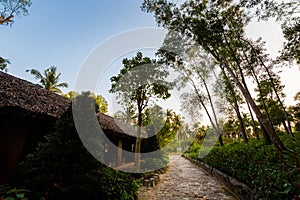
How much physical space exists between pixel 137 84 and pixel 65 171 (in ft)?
15.5

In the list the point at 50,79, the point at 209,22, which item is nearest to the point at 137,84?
the point at 209,22

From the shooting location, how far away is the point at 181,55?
30.4 ft

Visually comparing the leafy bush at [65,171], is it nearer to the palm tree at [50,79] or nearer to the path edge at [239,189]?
the path edge at [239,189]

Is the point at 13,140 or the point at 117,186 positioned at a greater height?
the point at 13,140

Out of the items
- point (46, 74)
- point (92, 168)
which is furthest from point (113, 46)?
point (46, 74)

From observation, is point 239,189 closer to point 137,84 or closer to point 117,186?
point 117,186

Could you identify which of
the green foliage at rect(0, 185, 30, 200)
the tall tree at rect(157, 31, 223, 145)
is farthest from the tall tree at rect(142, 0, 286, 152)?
the green foliage at rect(0, 185, 30, 200)

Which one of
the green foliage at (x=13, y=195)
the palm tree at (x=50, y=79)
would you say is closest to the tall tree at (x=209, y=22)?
the green foliage at (x=13, y=195)

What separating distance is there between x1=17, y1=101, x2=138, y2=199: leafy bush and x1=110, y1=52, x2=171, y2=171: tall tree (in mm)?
3551

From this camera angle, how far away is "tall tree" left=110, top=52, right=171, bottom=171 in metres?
7.39

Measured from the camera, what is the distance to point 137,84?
7.44 m

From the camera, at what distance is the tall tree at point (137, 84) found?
7.39 m

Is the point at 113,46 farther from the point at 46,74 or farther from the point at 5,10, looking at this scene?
the point at 46,74

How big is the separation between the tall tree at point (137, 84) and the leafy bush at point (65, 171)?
355 cm
